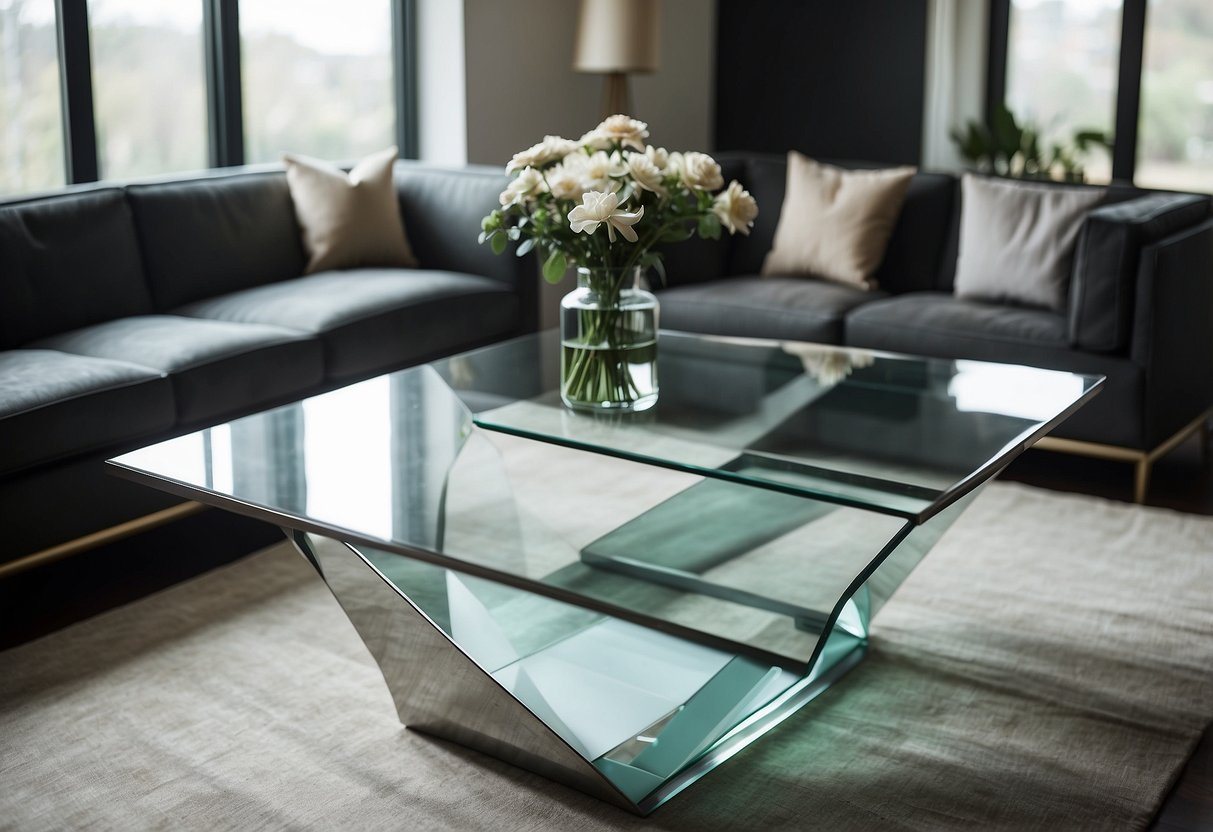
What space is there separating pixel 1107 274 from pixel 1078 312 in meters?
0.13

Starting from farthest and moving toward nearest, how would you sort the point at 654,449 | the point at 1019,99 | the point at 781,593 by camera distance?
the point at 1019,99, the point at 781,593, the point at 654,449

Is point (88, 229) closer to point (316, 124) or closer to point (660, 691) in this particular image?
point (316, 124)

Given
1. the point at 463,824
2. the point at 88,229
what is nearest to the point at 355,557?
the point at 463,824

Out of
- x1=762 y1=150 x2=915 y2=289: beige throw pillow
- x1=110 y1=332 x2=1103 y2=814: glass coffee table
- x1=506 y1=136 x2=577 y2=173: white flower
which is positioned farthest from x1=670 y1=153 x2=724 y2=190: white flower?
x1=762 y1=150 x2=915 y2=289: beige throw pillow

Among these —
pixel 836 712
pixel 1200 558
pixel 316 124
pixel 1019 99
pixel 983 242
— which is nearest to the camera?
pixel 836 712

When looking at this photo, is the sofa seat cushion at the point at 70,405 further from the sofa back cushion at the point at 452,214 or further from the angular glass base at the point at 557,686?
the sofa back cushion at the point at 452,214

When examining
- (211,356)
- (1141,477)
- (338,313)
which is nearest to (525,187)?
(211,356)

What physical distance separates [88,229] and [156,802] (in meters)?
2.02

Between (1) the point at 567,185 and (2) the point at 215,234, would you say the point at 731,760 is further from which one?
(2) the point at 215,234

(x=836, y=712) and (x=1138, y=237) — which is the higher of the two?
(x=1138, y=237)

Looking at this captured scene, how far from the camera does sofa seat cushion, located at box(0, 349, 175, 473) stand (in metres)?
2.78

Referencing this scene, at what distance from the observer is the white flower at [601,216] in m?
2.43

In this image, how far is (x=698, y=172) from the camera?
8.52 feet

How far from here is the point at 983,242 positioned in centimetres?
407
